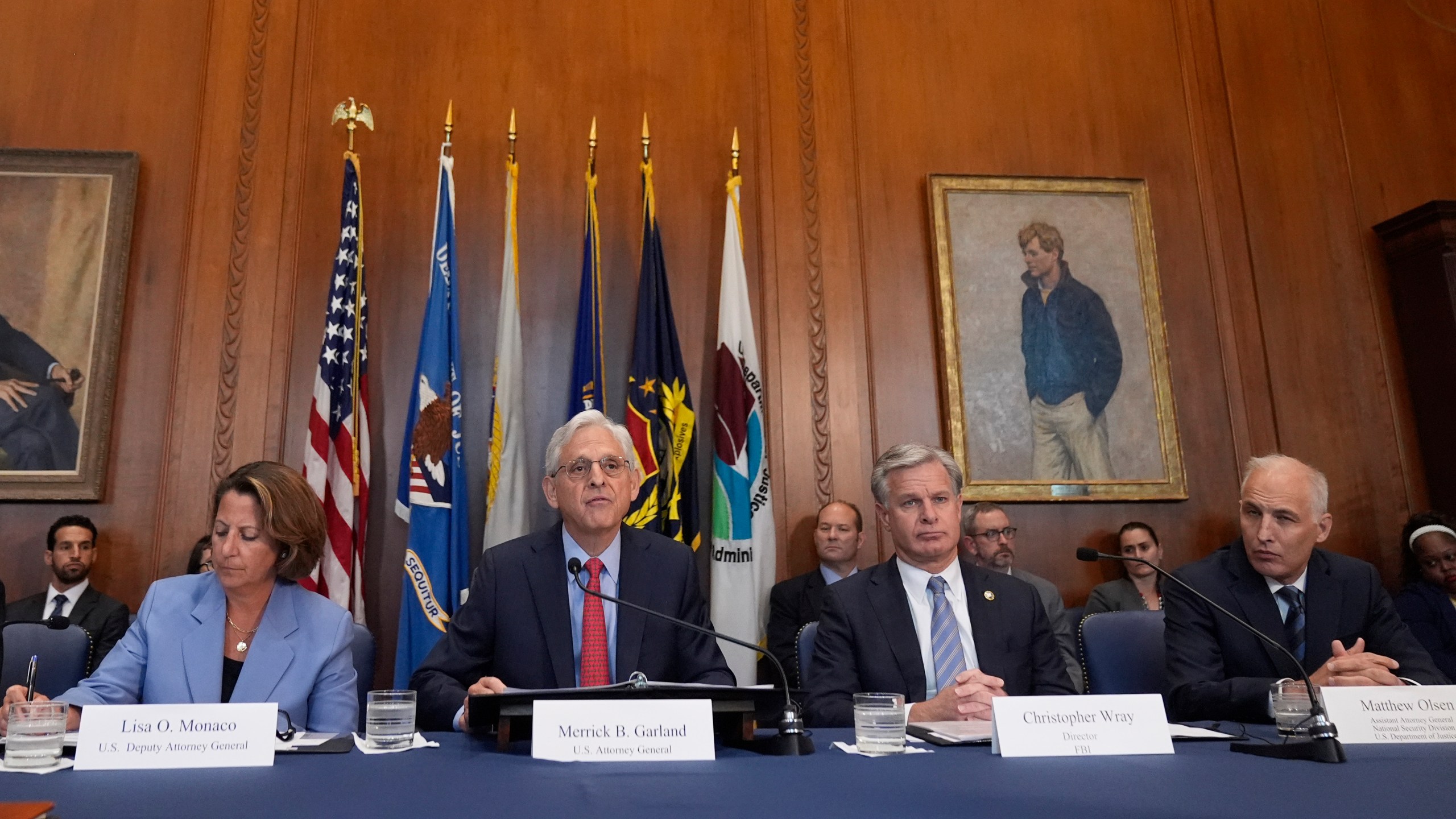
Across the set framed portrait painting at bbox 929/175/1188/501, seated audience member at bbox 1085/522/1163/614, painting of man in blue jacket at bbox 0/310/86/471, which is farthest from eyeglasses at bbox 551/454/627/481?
painting of man in blue jacket at bbox 0/310/86/471

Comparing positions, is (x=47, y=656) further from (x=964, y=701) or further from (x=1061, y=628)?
(x=1061, y=628)

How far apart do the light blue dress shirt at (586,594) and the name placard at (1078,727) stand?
48.7 inches

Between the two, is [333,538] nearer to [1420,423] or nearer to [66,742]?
[66,742]

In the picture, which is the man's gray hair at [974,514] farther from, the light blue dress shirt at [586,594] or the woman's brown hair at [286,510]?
the woman's brown hair at [286,510]

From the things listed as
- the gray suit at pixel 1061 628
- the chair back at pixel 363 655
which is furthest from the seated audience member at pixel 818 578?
the chair back at pixel 363 655

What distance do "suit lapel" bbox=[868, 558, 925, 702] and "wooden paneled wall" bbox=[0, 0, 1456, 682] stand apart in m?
2.33

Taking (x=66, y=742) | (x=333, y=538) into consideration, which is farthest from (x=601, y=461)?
(x=333, y=538)

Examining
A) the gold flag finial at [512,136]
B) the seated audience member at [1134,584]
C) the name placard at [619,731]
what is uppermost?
the gold flag finial at [512,136]

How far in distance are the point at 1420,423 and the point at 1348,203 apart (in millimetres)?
1274

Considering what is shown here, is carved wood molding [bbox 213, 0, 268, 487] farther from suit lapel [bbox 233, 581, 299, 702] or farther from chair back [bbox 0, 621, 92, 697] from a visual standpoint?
suit lapel [bbox 233, 581, 299, 702]

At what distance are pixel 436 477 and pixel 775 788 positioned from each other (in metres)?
3.58

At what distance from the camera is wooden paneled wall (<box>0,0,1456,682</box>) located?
508cm

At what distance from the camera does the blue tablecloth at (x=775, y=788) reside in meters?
1.22

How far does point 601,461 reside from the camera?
9.57 feet
